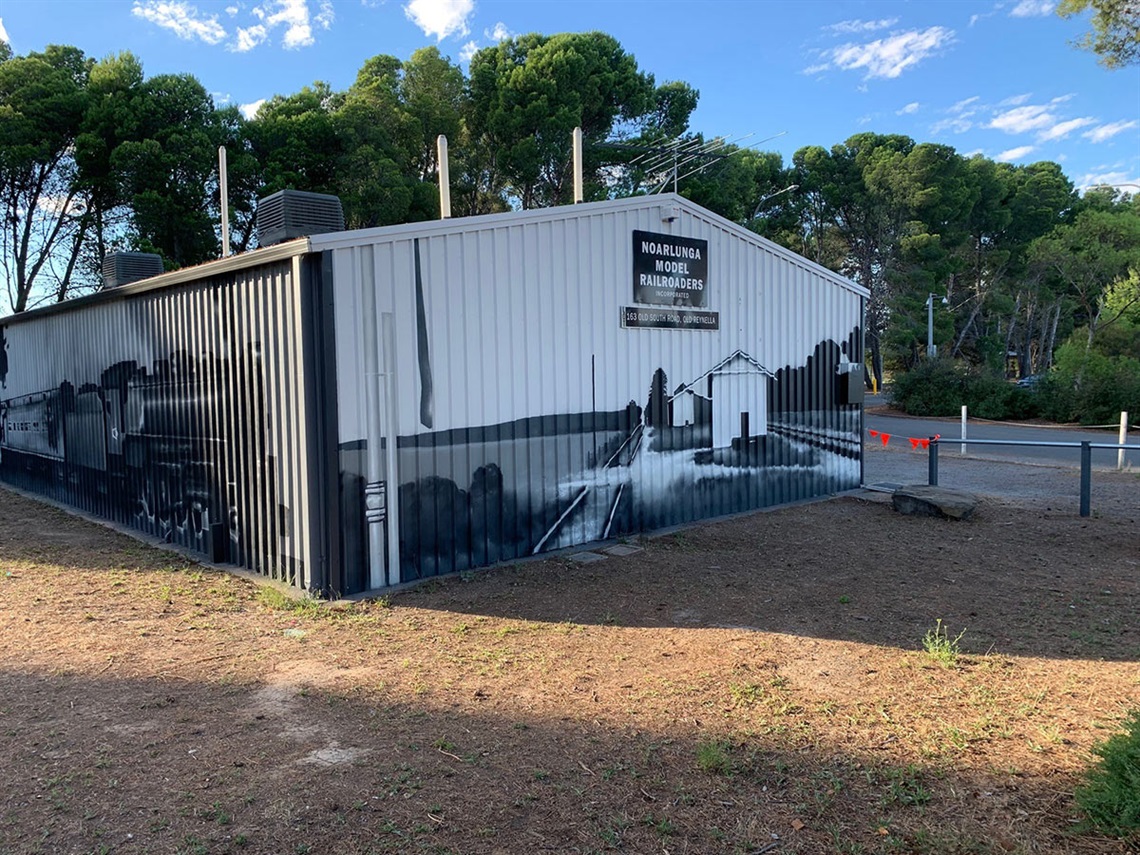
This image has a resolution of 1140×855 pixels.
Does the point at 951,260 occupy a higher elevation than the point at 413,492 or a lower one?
higher

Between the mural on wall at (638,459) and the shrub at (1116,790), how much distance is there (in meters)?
5.13

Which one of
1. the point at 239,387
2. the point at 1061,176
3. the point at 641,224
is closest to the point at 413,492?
the point at 239,387

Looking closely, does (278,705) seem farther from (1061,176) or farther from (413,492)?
(1061,176)

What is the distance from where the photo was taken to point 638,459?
28.9 feet

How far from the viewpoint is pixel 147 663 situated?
16.0ft

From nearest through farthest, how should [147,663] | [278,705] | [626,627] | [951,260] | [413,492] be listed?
1. [278,705]
2. [147,663]
3. [626,627]
4. [413,492]
5. [951,260]

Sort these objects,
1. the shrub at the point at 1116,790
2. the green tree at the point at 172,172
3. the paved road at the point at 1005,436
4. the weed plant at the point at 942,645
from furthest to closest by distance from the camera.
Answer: the green tree at the point at 172,172, the paved road at the point at 1005,436, the weed plant at the point at 942,645, the shrub at the point at 1116,790

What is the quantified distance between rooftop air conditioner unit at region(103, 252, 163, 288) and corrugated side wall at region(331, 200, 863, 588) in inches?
250

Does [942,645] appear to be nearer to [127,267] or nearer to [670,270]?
[670,270]

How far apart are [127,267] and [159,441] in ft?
12.2

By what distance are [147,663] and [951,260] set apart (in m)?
44.5

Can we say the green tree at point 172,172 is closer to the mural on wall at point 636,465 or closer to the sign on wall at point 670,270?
the sign on wall at point 670,270

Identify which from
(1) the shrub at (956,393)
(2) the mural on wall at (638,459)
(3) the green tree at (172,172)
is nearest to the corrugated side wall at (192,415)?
(2) the mural on wall at (638,459)

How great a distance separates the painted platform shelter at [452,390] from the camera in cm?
644
